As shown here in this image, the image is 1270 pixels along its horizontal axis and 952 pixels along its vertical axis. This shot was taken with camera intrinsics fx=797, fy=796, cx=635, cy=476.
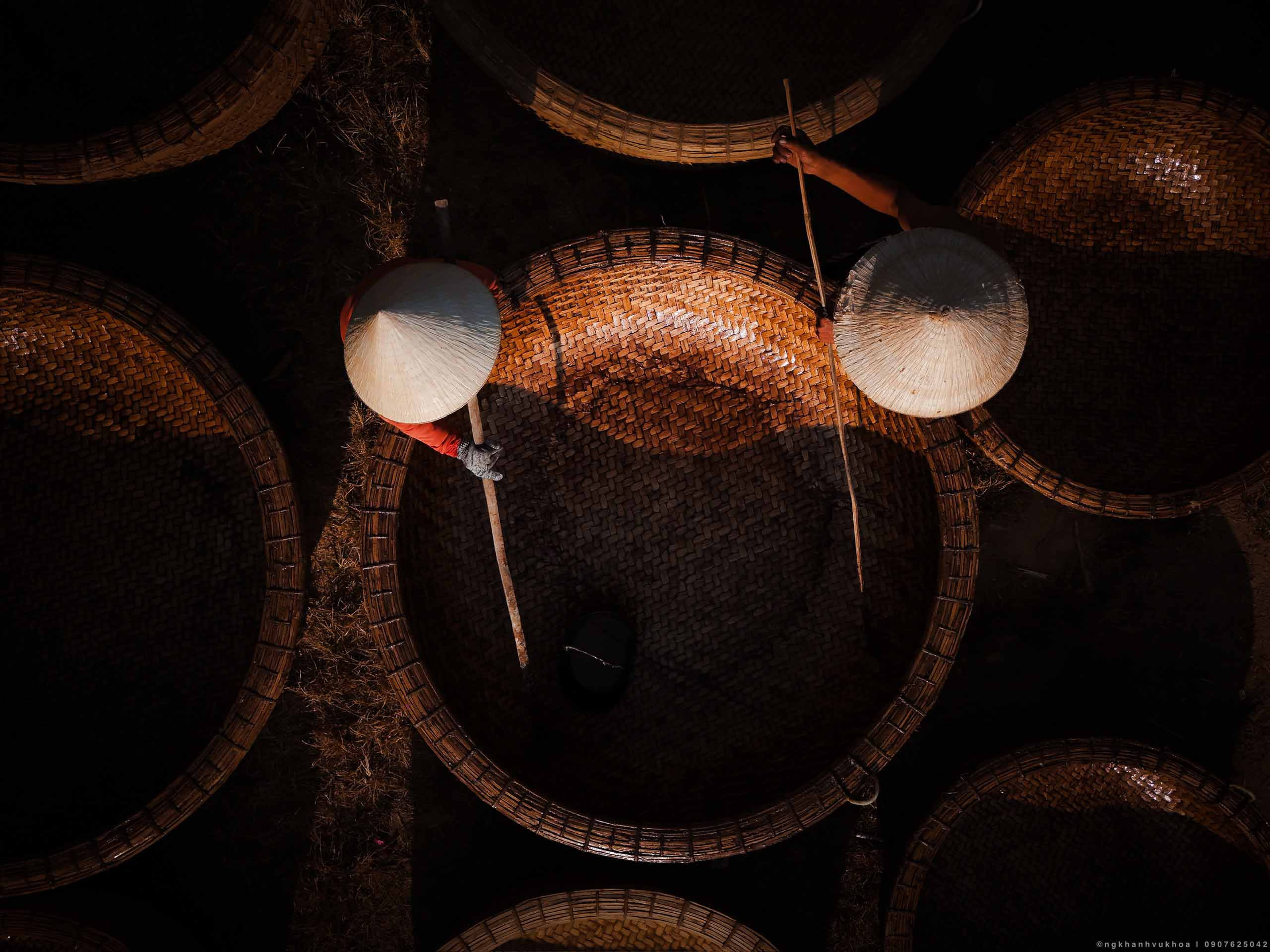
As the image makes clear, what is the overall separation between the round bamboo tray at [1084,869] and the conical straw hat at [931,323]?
1.18m

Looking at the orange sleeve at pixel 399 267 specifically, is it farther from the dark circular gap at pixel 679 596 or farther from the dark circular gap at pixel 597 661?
the dark circular gap at pixel 597 661

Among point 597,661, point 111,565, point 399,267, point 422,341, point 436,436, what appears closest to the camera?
point 422,341

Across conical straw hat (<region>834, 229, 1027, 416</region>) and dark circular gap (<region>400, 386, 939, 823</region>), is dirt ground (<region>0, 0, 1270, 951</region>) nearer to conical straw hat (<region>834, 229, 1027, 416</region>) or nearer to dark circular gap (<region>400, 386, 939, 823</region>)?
dark circular gap (<region>400, 386, 939, 823</region>)

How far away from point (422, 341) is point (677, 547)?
0.98 meters

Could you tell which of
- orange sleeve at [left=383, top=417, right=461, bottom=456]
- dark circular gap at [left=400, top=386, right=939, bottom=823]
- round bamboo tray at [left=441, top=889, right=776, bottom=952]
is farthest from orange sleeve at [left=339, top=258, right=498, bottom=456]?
round bamboo tray at [left=441, top=889, right=776, bottom=952]

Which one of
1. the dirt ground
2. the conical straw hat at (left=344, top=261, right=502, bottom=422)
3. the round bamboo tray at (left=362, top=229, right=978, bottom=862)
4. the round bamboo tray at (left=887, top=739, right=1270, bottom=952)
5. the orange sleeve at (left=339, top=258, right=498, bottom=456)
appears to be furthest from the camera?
the dirt ground

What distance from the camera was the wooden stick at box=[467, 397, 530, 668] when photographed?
1.81 metres

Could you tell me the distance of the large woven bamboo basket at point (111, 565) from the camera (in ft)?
6.83

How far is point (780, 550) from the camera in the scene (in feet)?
7.12

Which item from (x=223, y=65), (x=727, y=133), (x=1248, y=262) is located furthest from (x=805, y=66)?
(x=223, y=65)

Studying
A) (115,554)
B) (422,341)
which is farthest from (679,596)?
(115,554)

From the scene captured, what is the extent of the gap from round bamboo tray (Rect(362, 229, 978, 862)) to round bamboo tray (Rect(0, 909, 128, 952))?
1011 millimetres

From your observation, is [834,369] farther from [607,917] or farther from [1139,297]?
[607,917]

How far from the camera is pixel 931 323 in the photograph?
1511 millimetres
